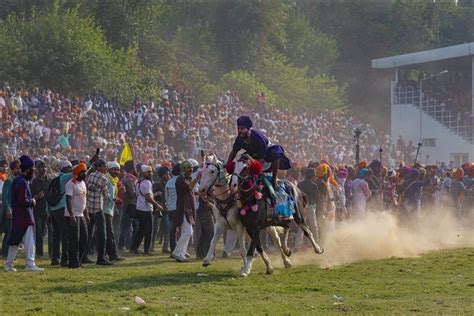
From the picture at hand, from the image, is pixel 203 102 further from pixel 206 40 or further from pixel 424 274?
pixel 424 274

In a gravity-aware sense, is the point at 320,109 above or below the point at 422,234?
above

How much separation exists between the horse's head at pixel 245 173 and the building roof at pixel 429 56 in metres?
40.5

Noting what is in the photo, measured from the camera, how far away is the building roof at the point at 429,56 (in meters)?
58.1

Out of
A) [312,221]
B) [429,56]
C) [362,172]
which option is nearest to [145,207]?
[312,221]

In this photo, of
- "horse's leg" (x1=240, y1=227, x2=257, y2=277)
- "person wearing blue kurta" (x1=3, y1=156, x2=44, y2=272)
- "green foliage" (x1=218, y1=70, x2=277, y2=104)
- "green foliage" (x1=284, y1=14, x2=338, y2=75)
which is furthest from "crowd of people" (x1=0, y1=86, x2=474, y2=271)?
"green foliage" (x1=284, y1=14, x2=338, y2=75)

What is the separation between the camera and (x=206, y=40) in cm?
7119

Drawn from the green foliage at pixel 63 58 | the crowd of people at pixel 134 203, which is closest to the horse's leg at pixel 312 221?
the crowd of people at pixel 134 203

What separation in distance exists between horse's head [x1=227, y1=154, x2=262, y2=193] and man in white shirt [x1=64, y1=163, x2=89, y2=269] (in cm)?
296

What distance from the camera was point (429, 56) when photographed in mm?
60625

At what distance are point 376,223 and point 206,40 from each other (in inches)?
1877

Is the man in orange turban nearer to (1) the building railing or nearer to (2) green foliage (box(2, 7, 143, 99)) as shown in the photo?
(2) green foliage (box(2, 7, 143, 99))

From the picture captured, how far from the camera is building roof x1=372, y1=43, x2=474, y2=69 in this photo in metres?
58.1

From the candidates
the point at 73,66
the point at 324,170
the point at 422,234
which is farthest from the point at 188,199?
the point at 73,66

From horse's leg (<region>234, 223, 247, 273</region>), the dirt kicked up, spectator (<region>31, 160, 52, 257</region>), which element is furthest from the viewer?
spectator (<region>31, 160, 52, 257</region>)
